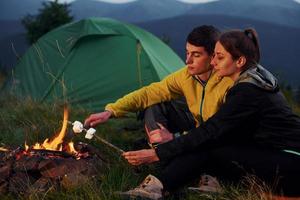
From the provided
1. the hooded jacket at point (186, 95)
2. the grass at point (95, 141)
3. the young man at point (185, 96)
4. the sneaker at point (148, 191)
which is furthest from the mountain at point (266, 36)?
the sneaker at point (148, 191)

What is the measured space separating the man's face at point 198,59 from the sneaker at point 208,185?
76 centimetres

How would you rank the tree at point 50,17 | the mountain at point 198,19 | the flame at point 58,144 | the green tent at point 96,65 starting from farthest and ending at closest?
the mountain at point 198,19, the tree at point 50,17, the green tent at point 96,65, the flame at point 58,144

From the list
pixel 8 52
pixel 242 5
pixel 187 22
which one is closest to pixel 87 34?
pixel 8 52

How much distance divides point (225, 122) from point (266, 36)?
31.8 meters

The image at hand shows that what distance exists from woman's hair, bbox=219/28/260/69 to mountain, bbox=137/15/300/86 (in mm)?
24843

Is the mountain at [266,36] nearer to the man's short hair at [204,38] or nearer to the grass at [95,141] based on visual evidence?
the grass at [95,141]

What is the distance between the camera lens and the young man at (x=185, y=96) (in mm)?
3744

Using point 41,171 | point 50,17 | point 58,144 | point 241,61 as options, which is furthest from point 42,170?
point 50,17

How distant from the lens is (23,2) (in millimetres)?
42938

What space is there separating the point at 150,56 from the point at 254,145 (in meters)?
4.31

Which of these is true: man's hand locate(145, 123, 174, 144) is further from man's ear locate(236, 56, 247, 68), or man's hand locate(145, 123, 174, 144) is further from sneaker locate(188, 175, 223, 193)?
man's ear locate(236, 56, 247, 68)

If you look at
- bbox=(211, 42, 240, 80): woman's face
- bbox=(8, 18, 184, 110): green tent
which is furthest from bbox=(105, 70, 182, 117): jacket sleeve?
bbox=(8, 18, 184, 110): green tent

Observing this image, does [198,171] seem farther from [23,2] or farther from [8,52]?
[23,2]

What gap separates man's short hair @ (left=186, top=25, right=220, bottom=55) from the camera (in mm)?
3760
